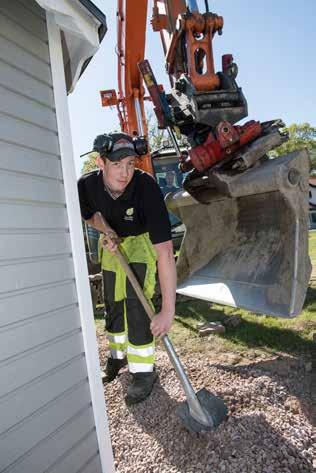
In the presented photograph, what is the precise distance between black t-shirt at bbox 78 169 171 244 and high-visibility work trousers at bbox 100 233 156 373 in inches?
7.0

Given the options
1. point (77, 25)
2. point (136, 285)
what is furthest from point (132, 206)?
point (77, 25)

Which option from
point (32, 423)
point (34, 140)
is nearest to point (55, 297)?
point (32, 423)

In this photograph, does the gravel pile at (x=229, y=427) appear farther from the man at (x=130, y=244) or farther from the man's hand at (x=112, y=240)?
the man's hand at (x=112, y=240)

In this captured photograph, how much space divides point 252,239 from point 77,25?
2409mm

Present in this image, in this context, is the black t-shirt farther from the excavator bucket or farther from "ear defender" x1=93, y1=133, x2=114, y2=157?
the excavator bucket

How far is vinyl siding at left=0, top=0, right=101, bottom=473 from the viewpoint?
168cm

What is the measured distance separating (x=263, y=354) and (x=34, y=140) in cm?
276

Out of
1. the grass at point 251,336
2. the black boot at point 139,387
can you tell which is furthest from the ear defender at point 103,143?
the grass at point 251,336

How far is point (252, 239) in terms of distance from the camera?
3.57 m

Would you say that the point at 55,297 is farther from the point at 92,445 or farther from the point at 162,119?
the point at 162,119

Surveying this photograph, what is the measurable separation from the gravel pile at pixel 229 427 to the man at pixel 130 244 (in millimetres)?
225

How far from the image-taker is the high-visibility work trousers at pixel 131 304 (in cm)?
302

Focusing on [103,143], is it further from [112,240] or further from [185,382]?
[185,382]

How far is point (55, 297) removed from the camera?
1.96 meters
